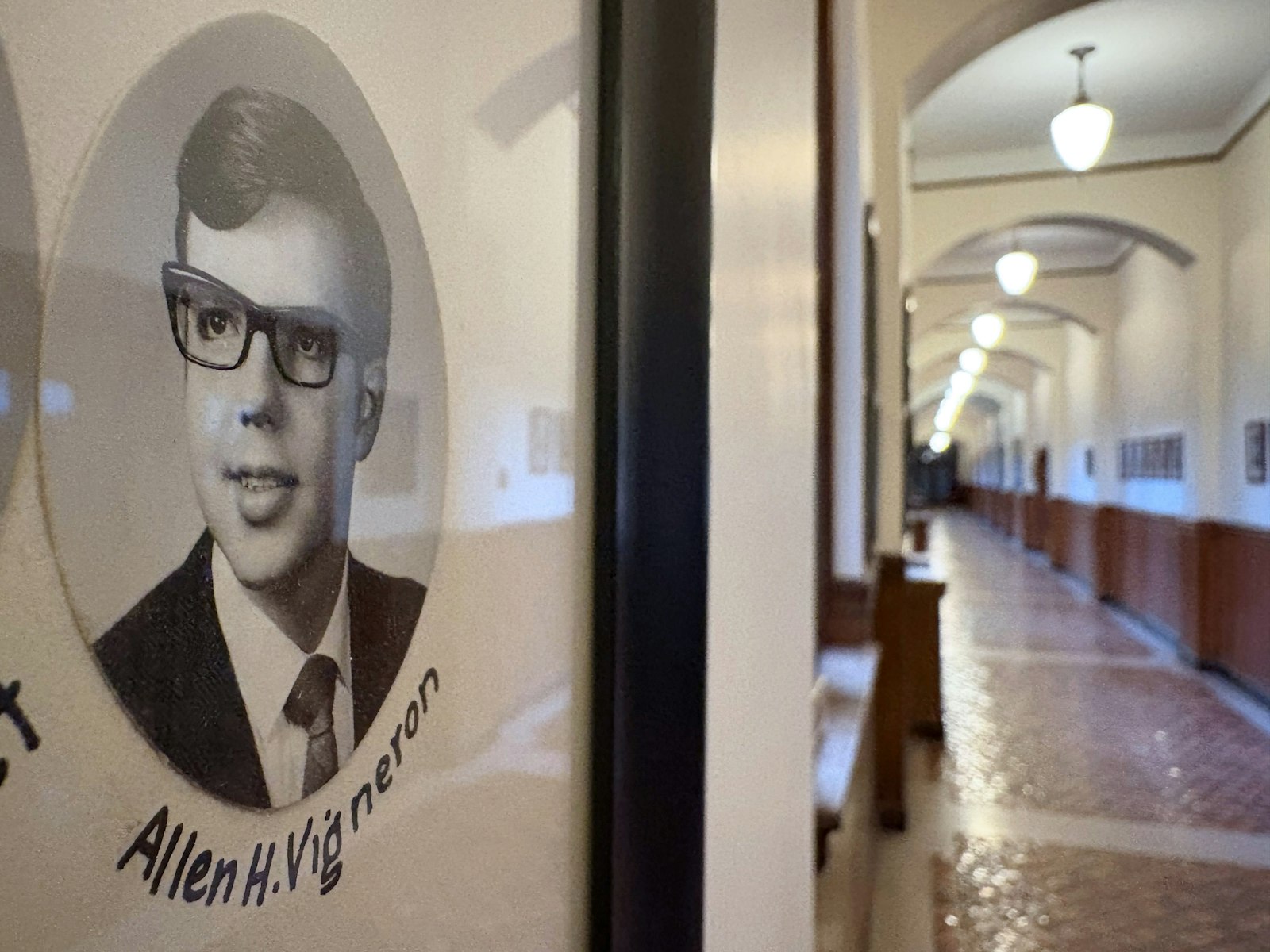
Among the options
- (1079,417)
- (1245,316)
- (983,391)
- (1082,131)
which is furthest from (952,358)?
(1082,131)

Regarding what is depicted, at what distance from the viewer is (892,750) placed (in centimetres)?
471

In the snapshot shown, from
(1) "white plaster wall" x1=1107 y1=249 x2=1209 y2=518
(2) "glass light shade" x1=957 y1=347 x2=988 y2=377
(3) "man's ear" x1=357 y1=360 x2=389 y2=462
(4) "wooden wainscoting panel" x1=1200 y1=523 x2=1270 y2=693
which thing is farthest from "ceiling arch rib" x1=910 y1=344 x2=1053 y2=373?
(3) "man's ear" x1=357 y1=360 x2=389 y2=462

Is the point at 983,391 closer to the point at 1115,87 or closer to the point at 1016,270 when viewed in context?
the point at 1016,270

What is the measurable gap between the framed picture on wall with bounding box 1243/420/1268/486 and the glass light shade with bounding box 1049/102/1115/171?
2.80 metres

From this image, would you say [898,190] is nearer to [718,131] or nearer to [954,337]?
[718,131]

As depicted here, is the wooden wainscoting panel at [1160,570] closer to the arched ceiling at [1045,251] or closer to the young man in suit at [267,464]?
the arched ceiling at [1045,251]

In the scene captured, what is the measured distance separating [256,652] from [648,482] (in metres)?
0.35

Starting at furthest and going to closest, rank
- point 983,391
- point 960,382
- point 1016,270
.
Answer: point 983,391, point 960,382, point 1016,270

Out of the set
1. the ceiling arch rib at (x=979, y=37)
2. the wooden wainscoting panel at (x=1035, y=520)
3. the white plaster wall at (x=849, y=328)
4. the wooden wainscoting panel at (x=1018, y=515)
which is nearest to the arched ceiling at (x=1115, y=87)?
the ceiling arch rib at (x=979, y=37)

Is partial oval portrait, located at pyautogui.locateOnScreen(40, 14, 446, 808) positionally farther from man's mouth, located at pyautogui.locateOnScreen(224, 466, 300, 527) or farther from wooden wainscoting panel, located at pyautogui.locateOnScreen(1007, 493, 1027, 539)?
wooden wainscoting panel, located at pyautogui.locateOnScreen(1007, 493, 1027, 539)

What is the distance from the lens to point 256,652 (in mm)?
335

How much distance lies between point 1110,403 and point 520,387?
579 inches

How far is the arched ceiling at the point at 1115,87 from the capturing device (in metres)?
6.38

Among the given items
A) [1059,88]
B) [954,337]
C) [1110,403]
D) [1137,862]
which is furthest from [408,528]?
[954,337]
